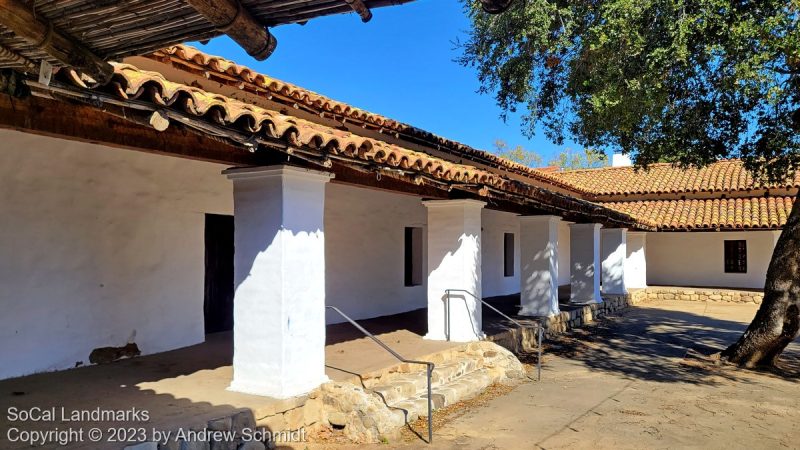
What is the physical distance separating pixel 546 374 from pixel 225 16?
7.97 meters

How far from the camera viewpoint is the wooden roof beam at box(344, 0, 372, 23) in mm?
1867

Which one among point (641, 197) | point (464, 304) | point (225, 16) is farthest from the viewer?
point (641, 197)

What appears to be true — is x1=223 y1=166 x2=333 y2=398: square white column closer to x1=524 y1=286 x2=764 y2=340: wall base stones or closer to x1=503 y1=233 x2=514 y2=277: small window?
x1=524 y1=286 x2=764 y2=340: wall base stones

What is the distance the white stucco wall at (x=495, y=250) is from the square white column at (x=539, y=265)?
2.75 metres

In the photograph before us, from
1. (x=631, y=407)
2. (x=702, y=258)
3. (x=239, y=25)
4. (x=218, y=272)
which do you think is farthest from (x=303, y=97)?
(x=702, y=258)

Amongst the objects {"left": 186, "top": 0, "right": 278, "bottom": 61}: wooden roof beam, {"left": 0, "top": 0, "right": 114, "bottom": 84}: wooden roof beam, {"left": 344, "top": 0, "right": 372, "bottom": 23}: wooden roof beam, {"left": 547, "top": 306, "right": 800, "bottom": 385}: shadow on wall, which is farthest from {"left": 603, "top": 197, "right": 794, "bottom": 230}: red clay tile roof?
{"left": 0, "top": 0, "right": 114, "bottom": 84}: wooden roof beam

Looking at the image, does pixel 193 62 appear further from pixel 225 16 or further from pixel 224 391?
pixel 225 16

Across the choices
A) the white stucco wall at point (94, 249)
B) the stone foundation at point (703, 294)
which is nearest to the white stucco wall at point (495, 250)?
the stone foundation at point (703, 294)

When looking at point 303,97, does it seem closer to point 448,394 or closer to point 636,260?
point 448,394

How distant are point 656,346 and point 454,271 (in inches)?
211

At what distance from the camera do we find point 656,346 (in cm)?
1138

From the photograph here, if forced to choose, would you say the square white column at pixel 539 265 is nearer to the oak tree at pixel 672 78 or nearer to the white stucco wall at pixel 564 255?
the oak tree at pixel 672 78

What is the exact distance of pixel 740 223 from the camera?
18.3 meters

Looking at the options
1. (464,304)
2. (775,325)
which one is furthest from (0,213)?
(775,325)
